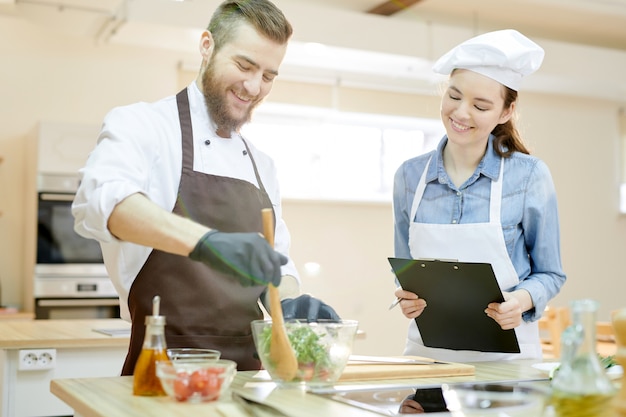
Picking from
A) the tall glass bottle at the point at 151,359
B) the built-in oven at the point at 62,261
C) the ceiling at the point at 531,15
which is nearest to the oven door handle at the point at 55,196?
the built-in oven at the point at 62,261

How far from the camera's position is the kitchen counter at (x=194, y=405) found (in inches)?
48.1

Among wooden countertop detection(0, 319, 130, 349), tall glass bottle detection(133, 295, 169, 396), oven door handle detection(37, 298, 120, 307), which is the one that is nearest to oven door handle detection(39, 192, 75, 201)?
oven door handle detection(37, 298, 120, 307)

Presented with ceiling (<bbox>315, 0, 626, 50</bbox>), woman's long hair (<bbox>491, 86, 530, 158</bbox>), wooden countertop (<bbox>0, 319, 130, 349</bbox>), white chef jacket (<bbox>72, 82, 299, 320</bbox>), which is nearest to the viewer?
white chef jacket (<bbox>72, 82, 299, 320</bbox>)

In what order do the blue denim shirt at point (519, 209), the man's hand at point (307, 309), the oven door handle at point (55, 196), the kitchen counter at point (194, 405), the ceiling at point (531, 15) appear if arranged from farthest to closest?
1. the ceiling at point (531, 15)
2. the oven door handle at point (55, 196)
3. the blue denim shirt at point (519, 209)
4. the man's hand at point (307, 309)
5. the kitchen counter at point (194, 405)

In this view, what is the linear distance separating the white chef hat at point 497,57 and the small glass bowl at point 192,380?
1.20 meters

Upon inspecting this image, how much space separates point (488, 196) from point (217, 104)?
80 cm

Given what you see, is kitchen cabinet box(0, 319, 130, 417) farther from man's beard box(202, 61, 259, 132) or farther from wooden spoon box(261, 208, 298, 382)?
wooden spoon box(261, 208, 298, 382)

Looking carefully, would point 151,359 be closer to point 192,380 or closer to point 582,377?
point 192,380

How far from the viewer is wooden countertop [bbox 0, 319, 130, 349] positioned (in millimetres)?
2713

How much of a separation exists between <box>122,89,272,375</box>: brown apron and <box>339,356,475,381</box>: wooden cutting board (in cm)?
28

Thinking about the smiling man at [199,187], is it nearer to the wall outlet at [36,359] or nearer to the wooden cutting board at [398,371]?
the wooden cutting board at [398,371]

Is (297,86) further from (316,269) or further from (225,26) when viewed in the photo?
(225,26)

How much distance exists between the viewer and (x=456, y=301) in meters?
1.92

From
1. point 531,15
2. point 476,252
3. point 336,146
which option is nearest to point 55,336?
point 476,252
